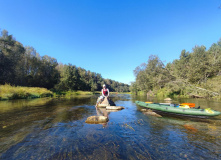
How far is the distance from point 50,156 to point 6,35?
49295mm

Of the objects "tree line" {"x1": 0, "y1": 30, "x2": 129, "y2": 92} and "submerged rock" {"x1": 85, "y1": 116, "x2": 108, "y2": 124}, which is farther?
"tree line" {"x1": 0, "y1": 30, "x2": 129, "y2": 92}

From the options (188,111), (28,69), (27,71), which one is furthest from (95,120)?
(28,69)

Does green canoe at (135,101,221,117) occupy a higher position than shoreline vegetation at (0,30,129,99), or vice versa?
shoreline vegetation at (0,30,129,99)

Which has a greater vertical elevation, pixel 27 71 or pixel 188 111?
pixel 27 71

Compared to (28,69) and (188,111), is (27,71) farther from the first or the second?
(188,111)

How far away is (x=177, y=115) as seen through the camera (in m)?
9.27

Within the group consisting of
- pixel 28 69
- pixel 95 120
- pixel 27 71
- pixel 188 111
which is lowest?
pixel 95 120

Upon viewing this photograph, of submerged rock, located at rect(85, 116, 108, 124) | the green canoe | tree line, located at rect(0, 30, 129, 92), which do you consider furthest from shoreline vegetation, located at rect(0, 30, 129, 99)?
the green canoe

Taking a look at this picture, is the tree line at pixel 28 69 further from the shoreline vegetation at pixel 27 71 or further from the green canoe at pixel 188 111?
the green canoe at pixel 188 111

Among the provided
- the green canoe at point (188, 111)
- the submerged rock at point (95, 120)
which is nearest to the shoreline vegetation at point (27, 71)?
the submerged rock at point (95, 120)

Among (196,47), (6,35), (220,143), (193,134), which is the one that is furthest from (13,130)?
(6,35)

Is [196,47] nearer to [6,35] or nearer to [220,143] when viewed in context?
[220,143]

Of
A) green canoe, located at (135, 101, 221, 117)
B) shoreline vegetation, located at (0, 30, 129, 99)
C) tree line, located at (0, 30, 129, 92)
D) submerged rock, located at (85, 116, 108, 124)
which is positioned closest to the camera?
submerged rock, located at (85, 116, 108, 124)

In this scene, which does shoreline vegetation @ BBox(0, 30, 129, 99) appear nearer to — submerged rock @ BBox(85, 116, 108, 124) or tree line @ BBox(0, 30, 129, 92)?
tree line @ BBox(0, 30, 129, 92)
